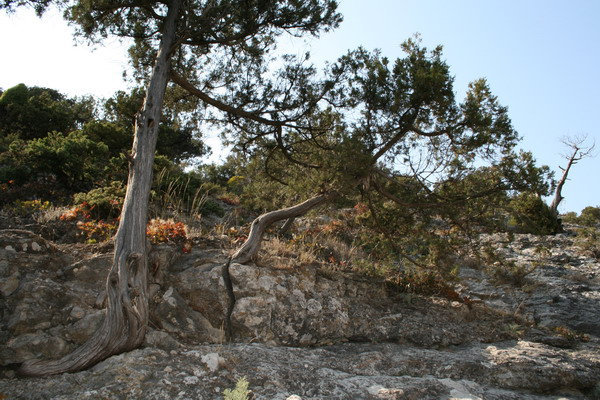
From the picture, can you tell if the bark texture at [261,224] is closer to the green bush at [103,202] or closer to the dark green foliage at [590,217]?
the green bush at [103,202]

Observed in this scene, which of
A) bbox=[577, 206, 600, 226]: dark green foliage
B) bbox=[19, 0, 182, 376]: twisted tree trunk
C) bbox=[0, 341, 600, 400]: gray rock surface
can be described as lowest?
bbox=[0, 341, 600, 400]: gray rock surface

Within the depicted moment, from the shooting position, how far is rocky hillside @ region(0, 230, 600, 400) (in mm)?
4445

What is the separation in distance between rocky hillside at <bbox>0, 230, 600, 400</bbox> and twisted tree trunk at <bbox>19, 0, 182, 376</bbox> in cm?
17

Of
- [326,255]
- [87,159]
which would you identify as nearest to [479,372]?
[326,255]

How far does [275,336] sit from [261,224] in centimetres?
207

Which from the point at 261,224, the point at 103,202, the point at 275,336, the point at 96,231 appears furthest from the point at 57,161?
the point at 275,336

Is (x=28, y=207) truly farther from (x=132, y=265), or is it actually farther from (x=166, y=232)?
(x=132, y=265)

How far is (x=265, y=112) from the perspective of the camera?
7980 mm

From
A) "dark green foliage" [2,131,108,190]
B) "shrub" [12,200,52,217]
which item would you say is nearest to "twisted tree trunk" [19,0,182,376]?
"shrub" [12,200,52,217]

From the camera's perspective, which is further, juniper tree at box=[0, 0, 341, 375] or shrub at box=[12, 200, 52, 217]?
shrub at box=[12, 200, 52, 217]

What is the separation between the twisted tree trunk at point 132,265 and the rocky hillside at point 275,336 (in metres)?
0.17

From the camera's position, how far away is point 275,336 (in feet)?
19.3

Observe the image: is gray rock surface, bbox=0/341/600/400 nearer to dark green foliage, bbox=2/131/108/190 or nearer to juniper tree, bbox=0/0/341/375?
juniper tree, bbox=0/0/341/375

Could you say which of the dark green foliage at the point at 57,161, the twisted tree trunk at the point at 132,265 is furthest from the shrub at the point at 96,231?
the dark green foliage at the point at 57,161
